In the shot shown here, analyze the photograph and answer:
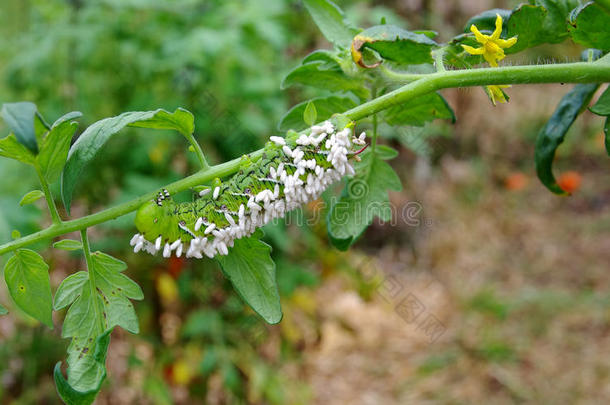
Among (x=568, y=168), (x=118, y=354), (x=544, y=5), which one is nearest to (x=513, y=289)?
(x=568, y=168)

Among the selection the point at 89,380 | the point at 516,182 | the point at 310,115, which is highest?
the point at 310,115

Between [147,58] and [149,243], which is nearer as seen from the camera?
[149,243]

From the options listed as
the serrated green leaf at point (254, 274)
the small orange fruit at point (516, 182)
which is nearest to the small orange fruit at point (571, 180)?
the small orange fruit at point (516, 182)

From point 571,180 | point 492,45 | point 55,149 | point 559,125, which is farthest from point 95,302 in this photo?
point 571,180

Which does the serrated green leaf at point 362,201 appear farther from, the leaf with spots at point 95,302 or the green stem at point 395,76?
the leaf with spots at point 95,302

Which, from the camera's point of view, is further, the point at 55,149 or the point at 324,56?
the point at 324,56

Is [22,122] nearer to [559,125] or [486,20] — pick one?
[486,20]

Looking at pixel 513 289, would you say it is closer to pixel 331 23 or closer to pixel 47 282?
pixel 331 23

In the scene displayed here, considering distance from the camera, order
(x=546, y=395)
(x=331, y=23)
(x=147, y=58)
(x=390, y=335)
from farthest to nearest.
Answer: (x=390, y=335) < (x=546, y=395) < (x=147, y=58) < (x=331, y=23)
